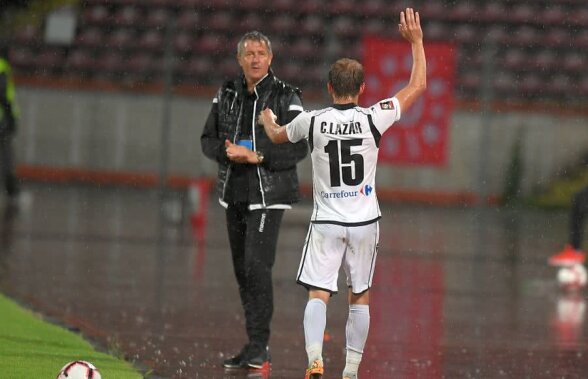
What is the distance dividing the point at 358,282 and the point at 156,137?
1864 centimetres

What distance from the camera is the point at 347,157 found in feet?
27.3

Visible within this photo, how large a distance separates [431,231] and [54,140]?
800 cm

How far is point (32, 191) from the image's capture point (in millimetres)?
24938

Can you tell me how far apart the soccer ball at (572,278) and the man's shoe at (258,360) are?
641cm

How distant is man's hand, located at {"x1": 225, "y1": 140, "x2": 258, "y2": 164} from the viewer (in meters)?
9.05

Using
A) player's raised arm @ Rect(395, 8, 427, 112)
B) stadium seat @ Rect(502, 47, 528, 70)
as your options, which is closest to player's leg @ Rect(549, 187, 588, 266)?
player's raised arm @ Rect(395, 8, 427, 112)

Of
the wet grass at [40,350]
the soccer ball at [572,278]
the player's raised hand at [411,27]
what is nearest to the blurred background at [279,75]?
the soccer ball at [572,278]

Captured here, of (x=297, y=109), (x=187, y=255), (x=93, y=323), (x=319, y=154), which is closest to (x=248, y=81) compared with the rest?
(x=297, y=109)

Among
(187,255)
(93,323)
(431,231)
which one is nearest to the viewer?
(93,323)

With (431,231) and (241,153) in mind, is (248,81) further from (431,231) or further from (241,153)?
(431,231)

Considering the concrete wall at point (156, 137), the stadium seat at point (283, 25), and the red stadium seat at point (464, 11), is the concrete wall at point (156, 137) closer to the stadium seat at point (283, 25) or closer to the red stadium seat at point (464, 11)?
the stadium seat at point (283, 25)

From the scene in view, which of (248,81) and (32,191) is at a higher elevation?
(248,81)

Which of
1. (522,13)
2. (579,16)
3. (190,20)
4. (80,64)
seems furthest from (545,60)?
(80,64)

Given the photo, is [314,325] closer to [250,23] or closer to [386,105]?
[386,105]
